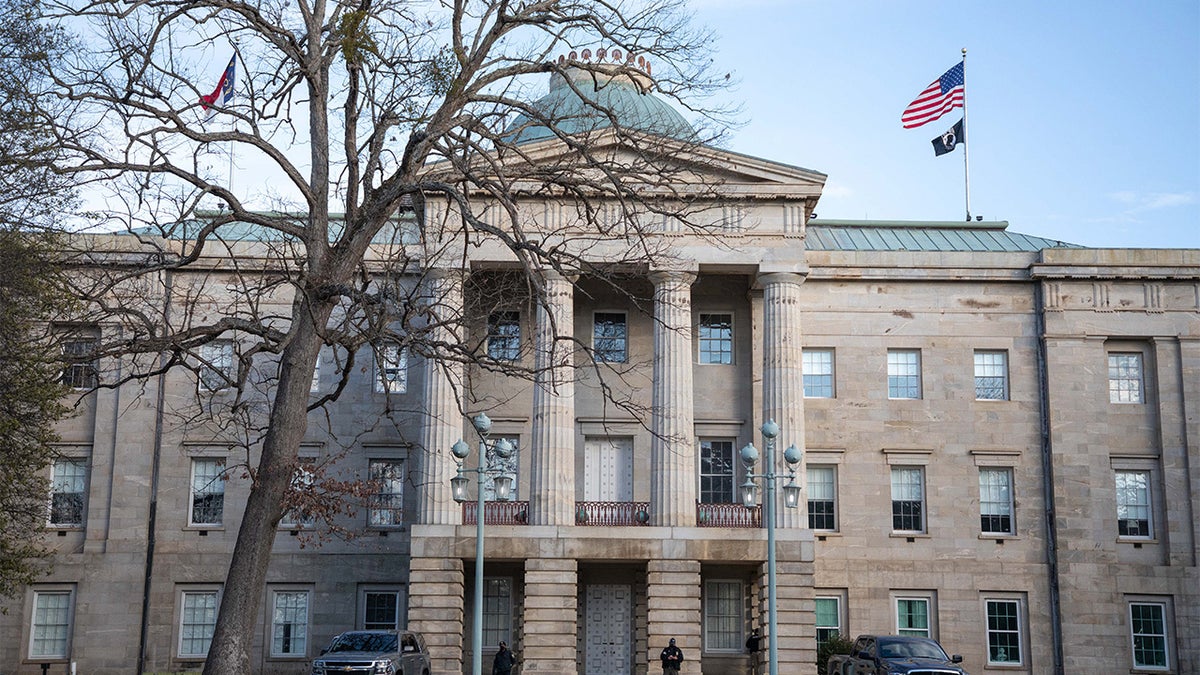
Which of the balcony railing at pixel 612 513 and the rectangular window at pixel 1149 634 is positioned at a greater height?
the balcony railing at pixel 612 513

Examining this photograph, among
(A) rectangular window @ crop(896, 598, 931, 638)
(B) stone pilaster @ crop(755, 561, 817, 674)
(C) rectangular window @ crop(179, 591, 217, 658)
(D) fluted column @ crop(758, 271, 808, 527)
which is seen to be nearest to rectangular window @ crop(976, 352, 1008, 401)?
(A) rectangular window @ crop(896, 598, 931, 638)

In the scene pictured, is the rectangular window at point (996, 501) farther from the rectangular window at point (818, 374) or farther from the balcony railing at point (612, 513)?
the balcony railing at point (612, 513)

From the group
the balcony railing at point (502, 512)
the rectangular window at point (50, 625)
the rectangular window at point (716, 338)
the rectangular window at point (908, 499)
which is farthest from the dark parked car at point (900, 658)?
the rectangular window at point (50, 625)

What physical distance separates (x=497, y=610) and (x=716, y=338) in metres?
10.7

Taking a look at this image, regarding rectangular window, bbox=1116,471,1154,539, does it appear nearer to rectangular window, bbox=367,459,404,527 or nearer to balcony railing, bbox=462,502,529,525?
balcony railing, bbox=462,502,529,525

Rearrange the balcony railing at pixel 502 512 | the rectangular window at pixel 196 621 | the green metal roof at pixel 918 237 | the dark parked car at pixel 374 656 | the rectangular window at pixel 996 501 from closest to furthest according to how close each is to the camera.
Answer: the dark parked car at pixel 374 656 < the balcony railing at pixel 502 512 < the rectangular window at pixel 196 621 < the rectangular window at pixel 996 501 < the green metal roof at pixel 918 237

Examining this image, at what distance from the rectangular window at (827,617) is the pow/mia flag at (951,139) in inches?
626

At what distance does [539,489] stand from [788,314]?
28.6 feet

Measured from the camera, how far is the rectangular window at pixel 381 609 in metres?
43.0

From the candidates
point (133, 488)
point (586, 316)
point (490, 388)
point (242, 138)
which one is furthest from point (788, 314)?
point (242, 138)

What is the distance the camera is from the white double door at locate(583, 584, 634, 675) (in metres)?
41.9

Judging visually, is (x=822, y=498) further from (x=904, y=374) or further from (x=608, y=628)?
(x=608, y=628)

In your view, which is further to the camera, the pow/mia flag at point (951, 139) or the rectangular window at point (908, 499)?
the pow/mia flag at point (951, 139)

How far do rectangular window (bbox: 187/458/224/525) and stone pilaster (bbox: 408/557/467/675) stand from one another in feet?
28.1
